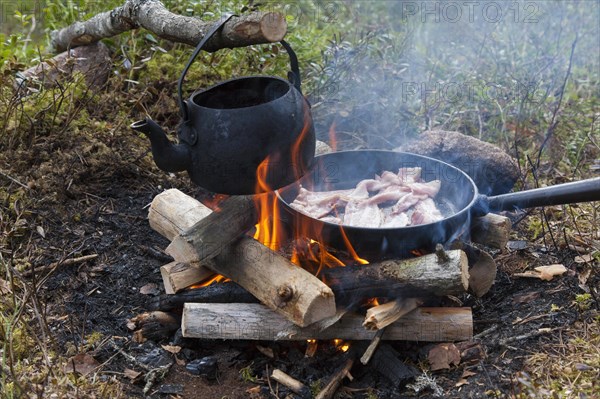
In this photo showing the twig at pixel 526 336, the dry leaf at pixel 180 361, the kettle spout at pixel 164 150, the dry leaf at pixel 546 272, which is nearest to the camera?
the kettle spout at pixel 164 150

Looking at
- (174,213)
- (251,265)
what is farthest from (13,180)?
(251,265)

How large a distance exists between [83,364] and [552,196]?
2612 mm

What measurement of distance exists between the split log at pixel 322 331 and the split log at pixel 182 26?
1407mm

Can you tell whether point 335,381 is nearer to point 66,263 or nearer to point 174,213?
point 174,213

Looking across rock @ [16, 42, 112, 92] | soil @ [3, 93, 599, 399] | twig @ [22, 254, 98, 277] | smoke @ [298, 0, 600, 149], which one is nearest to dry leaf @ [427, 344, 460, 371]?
soil @ [3, 93, 599, 399]

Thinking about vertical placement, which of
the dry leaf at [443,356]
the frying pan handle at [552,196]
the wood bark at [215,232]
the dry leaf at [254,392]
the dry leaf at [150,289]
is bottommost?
the dry leaf at [150,289]

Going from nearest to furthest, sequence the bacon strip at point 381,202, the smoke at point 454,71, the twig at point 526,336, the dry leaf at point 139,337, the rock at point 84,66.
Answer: the twig at point 526,336, the dry leaf at point 139,337, the bacon strip at point 381,202, the rock at point 84,66, the smoke at point 454,71

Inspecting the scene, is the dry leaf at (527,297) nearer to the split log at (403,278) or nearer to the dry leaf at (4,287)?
the split log at (403,278)

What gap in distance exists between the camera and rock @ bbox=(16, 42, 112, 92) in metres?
5.38

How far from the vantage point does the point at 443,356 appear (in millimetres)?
3295

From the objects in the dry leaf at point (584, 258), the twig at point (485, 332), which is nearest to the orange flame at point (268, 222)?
the twig at point (485, 332)

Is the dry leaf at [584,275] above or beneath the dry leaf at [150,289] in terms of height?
above

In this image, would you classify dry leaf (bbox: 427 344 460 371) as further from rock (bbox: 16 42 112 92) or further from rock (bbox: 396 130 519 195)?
rock (bbox: 16 42 112 92)

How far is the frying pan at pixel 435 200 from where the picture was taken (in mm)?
3258
